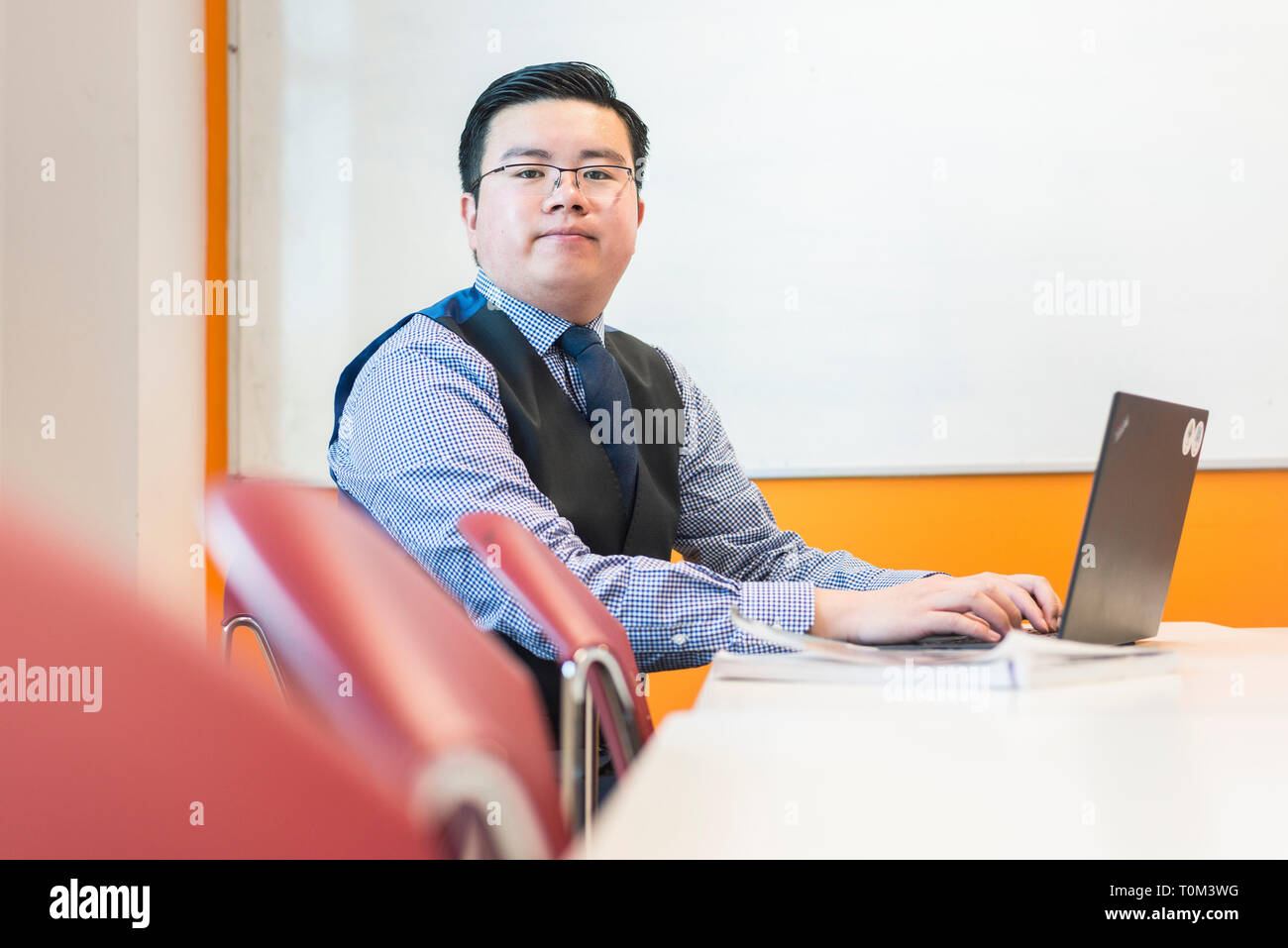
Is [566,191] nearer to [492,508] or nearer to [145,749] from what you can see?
[492,508]

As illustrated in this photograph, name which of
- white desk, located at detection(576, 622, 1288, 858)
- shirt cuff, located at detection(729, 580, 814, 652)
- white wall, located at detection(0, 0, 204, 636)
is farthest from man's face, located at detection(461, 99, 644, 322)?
white wall, located at detection(0, 0, 204, 636)

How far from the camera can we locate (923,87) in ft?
7.85

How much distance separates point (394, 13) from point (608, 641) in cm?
207

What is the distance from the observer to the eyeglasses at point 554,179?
1614mm

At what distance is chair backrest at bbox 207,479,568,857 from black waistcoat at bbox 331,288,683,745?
917mm

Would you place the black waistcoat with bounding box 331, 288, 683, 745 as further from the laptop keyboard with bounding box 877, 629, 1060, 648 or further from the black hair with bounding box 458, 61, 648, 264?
the laptop keyboard with bounding box 877, 629, 1060, 648

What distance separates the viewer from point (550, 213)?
1.60m

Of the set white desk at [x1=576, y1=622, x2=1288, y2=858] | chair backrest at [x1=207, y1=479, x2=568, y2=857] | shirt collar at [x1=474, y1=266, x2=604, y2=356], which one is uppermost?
shirt collar at [x1=474, y1=266, x2=604, y2=356]

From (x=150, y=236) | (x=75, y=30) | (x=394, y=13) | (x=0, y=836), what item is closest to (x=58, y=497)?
(x=150, y=236)

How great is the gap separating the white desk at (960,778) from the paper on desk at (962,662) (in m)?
0.03

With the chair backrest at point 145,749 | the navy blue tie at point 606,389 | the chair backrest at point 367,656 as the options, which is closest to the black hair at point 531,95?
the navy blue tie at point 606,389

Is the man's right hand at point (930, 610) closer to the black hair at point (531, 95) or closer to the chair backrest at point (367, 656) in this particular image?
the chair backrest at point (367, 656)

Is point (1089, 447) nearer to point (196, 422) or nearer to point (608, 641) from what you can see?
point (608, 641)

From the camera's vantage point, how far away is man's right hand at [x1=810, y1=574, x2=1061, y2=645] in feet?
3.51
